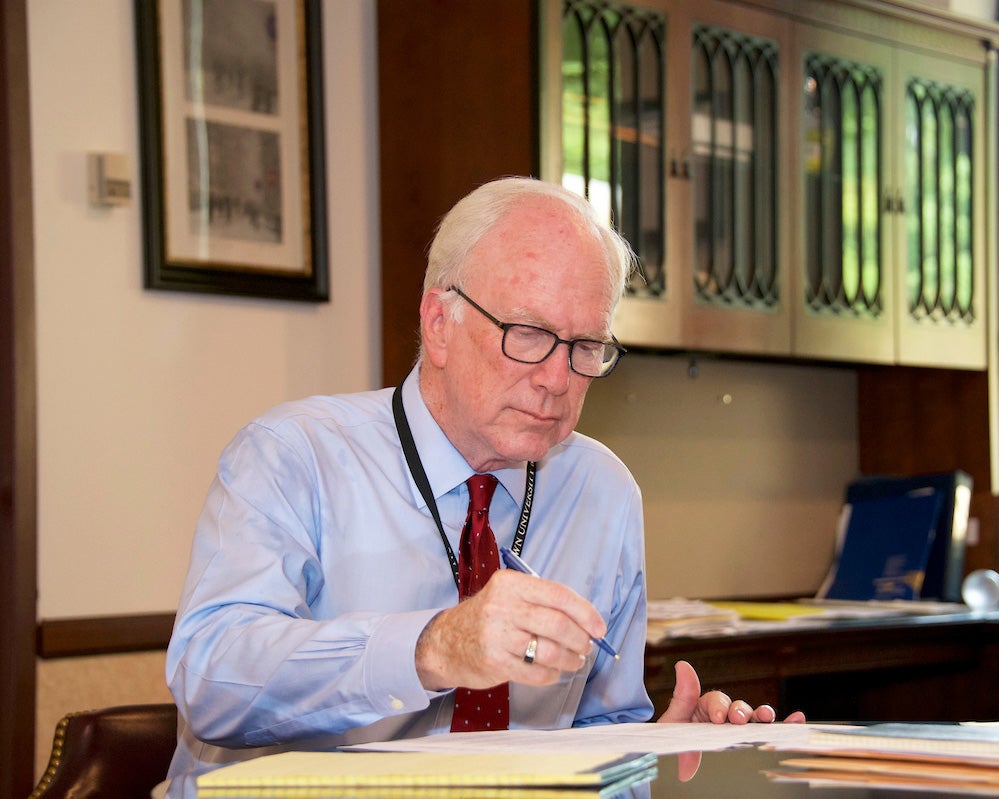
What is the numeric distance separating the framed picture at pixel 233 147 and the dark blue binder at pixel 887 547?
1886 millimetres

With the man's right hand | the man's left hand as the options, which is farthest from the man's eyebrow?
the man's right hand

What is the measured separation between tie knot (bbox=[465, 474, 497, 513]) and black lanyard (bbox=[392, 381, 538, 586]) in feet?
0.19

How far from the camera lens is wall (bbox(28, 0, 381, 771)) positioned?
275cm

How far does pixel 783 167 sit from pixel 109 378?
1.94 m

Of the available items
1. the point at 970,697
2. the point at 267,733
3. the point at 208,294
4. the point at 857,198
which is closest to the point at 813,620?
the point at 970,697

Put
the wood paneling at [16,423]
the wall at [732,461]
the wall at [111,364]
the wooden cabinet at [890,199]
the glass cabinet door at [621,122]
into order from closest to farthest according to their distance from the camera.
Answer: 1. the wood paneling at [16,423]
2. the wall at [111,364]
3. the glass cabinet door at [621,122]
4. the wooden cabinet at [890,199]
5. the wall at [732,461]

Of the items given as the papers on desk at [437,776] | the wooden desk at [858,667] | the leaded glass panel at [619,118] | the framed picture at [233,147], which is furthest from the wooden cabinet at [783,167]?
the papers on desk at [437,776]

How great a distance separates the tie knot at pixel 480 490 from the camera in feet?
5.90

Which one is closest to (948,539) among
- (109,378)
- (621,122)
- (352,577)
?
(621,122)

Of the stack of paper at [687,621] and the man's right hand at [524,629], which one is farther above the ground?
the man's right hand at [524,629]

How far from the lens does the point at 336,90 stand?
10.6 ft

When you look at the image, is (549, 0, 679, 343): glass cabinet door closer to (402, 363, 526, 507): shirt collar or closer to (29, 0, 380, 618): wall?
(29, 0, 380, 618): wall

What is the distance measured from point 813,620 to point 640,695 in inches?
59.9

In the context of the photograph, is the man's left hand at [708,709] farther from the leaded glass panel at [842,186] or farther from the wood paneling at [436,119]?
the leaded glass panel at [842,186]
